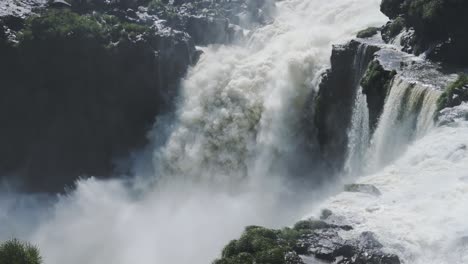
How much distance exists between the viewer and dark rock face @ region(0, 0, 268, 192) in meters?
63.0

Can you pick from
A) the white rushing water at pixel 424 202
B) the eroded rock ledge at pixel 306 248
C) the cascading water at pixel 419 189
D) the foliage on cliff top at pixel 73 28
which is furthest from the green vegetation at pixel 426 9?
the foliage on cliff top at pixel 73 28

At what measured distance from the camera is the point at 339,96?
4994cm

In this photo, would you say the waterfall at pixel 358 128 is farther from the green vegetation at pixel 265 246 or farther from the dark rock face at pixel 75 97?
the dark rock face at pixel 75 97

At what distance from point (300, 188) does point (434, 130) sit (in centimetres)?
2172

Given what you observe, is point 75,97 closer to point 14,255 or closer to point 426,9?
point 14,255

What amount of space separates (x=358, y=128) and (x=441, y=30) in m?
10.4

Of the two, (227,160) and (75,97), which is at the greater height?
(75,97)

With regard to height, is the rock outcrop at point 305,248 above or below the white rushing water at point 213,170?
below

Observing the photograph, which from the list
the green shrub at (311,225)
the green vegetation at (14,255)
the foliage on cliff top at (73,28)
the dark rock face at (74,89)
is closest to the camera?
the green shrub at (311,225)

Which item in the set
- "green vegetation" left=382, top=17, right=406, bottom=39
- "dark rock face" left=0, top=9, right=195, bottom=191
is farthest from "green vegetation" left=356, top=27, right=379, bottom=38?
"dark rock face" left=0, top=9, right=195, bottom=191

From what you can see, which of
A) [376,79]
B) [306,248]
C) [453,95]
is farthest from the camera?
[376,79]

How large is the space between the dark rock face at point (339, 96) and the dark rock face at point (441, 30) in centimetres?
402

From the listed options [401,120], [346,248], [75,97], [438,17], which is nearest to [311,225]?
[346,248]

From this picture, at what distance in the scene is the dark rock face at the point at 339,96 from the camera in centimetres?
4769
